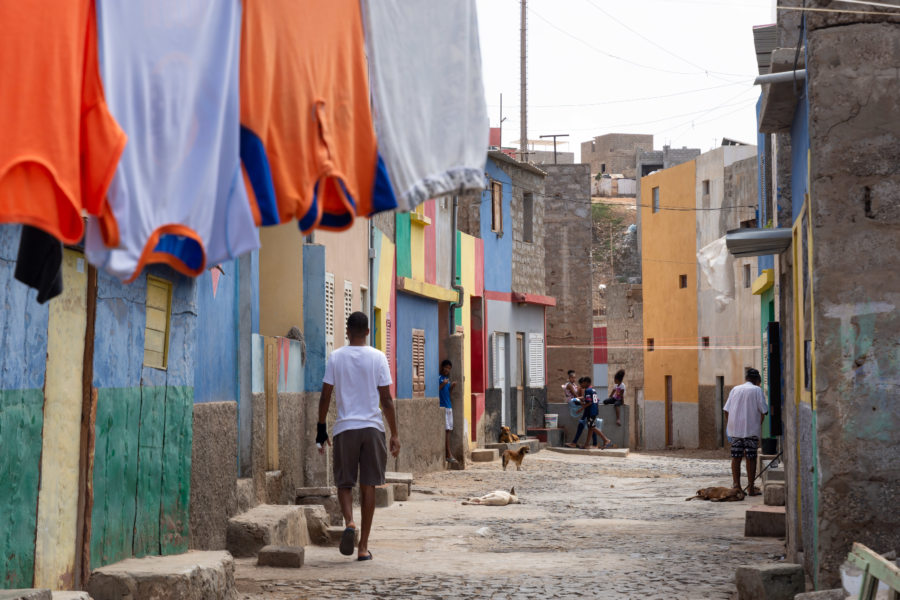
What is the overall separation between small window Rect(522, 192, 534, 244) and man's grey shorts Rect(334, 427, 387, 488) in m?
22.6

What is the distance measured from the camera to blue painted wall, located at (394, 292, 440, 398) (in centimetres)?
2009

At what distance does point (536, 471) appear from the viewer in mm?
21562

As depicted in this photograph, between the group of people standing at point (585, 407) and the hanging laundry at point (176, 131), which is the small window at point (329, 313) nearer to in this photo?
the hanging laundry at point (176, 131)

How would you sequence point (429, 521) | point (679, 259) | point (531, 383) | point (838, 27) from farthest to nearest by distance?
1. point (679, 259)
2. point (531, 383)
3. point (429, 521)
4. point (838, 27)

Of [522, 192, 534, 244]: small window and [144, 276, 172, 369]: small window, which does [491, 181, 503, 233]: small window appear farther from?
[144, 276, 172, 369]: small window

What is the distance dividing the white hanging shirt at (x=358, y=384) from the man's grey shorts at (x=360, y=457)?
78mm

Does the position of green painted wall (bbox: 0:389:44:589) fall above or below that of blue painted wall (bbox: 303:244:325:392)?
below

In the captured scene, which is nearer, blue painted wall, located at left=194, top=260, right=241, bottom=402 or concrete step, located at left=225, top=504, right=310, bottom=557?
blue painted wall, located at left=194, top=260, right=241, bottom=402

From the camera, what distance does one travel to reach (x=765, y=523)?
11258 millimetres

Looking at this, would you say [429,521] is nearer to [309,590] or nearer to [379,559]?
[379,559]

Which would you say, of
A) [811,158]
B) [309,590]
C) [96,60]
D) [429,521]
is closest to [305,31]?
[96,60]

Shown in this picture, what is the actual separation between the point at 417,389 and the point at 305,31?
17.2m

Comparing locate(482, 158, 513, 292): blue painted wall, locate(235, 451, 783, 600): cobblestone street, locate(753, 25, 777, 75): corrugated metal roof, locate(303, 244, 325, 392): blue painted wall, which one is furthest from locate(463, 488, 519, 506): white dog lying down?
locate(482, 158, 513, 292): blue painted wall

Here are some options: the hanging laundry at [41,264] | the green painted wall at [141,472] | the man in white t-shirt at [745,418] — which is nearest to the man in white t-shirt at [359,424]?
the green painted wall at [141,472]
